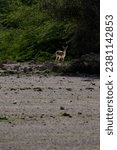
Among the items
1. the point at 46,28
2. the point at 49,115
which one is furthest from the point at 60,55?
the point at 49,115

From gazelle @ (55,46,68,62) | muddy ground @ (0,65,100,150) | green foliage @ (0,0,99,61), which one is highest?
green foliage @ (0,0,99,61)

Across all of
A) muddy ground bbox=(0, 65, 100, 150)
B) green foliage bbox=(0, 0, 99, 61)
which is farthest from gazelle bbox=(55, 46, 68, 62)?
muddy ground bbox=(0, 65, 100, 150)

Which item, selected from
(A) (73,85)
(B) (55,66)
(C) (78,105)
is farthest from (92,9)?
(C) (78,105)

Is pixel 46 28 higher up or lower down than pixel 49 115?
higher up

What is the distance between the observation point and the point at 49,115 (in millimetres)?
11312

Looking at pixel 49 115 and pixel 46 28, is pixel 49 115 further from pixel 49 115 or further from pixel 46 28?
pixel 46 28

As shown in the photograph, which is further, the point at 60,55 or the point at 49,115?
the point at 60,55

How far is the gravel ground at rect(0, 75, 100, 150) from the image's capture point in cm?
819

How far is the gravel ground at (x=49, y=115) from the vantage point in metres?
8.19

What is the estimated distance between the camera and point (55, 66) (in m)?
24.9

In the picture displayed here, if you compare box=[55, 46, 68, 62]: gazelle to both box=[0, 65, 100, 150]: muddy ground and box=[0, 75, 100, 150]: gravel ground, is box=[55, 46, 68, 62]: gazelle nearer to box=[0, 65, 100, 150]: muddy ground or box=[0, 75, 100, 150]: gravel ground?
box=[0, 65, 100, 150]: muddy ground

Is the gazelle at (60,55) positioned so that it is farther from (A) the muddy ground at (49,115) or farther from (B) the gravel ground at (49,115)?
(B) the gravel ground at (49,115)

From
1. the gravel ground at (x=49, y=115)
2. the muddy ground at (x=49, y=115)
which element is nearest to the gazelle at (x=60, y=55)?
the muddy ground at (x=49, y=115)

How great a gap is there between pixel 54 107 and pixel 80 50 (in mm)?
16161
